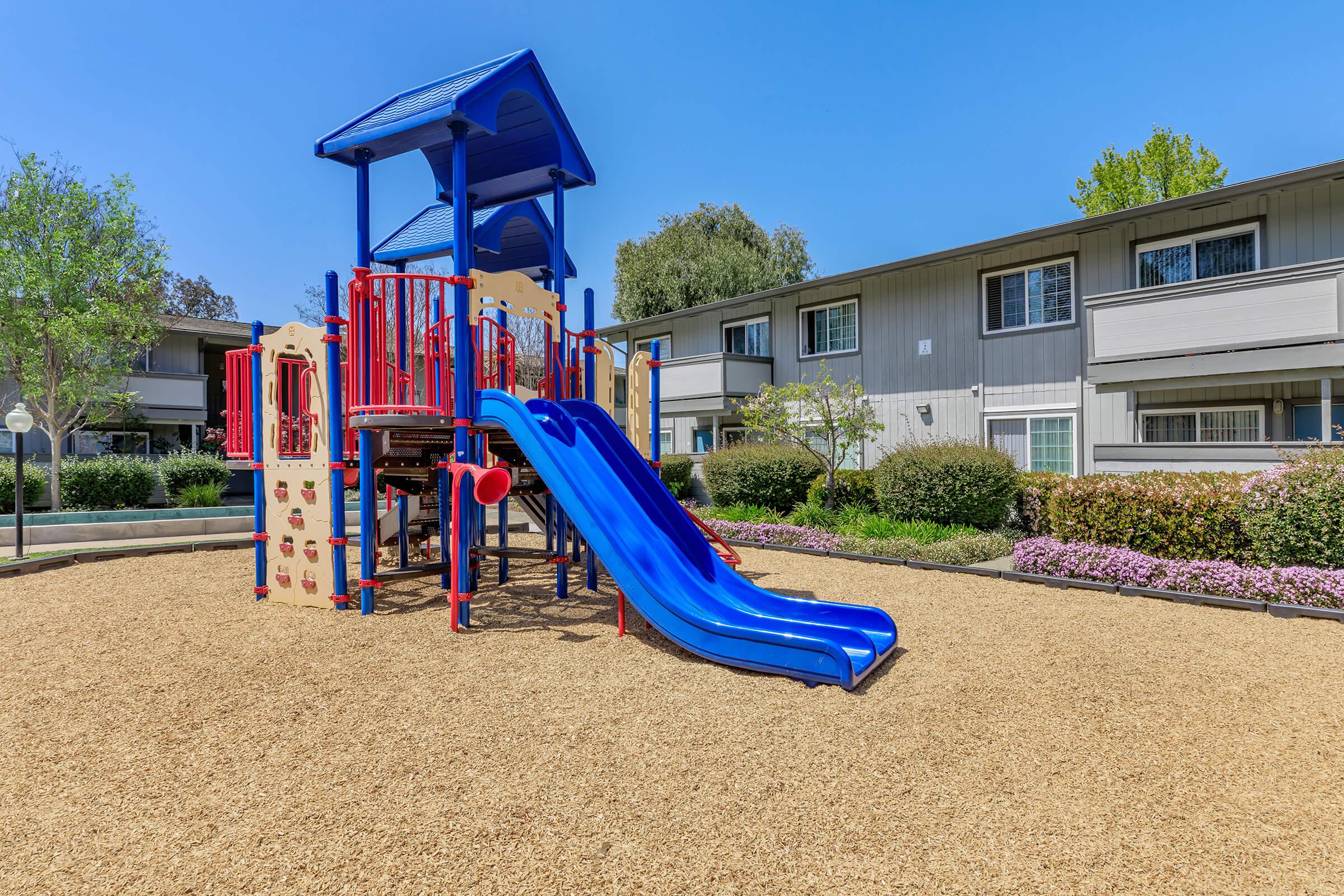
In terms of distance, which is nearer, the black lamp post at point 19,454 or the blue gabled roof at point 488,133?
the blue gabled roof at point 488,133

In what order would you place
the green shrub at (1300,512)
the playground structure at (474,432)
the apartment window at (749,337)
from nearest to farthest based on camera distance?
the playground structure at (474,432) < the green shrub at (1300,512) < the apartment window at (749,337)

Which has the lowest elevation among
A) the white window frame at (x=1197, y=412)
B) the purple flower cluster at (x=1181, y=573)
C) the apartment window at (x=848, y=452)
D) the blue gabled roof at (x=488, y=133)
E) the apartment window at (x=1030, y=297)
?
the purple flower cluster at (x=1181, y=573)

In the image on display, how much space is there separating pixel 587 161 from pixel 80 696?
717 centimetres

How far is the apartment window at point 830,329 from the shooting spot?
17141 mm

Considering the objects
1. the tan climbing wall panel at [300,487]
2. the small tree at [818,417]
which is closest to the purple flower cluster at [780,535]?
the small tree at [818,417]

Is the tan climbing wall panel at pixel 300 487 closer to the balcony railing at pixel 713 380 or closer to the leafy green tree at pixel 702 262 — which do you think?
the balcony railing at pixel 713 380

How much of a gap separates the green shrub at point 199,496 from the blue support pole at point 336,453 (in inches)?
486

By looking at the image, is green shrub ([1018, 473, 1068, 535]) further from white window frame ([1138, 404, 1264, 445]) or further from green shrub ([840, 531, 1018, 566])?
white window frame ([1138, 404, 1264, 445])

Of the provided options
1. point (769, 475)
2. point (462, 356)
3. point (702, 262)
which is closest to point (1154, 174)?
point (702, 262)

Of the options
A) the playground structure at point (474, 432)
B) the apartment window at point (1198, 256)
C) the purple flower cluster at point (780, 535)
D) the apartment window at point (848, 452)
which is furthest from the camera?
the apartment window at point (848, 452)

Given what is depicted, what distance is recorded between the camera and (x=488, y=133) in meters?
7.13

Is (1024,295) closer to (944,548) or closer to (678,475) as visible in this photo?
(944,548)

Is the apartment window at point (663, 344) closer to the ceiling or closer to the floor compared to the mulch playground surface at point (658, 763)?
closer to the ceiling

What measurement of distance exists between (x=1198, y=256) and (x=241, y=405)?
15.2m
